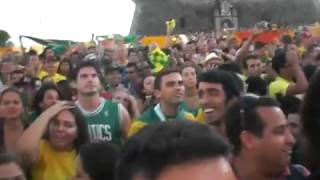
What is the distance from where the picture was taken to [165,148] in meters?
1.63

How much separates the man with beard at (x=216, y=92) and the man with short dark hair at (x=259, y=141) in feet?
4.10

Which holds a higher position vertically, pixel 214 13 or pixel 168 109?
pixel 168 109

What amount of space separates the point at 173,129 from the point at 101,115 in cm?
431

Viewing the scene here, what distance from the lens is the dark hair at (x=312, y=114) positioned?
3.51 meters

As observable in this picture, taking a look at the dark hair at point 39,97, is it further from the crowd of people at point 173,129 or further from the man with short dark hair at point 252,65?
the man with short dark hair at point 252,65

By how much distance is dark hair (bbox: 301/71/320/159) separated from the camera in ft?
11.5

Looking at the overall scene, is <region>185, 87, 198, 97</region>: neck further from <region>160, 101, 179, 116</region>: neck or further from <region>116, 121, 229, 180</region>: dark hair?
<region>116, 121, 229, 180</region>: dark hair

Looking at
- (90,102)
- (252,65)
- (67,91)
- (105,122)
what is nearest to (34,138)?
(105,122)

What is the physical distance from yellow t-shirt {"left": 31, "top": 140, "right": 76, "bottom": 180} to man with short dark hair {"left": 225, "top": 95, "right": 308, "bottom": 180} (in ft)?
5.17

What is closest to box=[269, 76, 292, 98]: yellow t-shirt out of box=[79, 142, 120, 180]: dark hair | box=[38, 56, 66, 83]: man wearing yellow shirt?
box=[79, 142, 120, 180]: dark hair

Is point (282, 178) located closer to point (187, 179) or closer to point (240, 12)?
point (187, 179)

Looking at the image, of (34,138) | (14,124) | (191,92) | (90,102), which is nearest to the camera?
(34,138)

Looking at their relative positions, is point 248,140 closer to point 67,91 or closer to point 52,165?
point 52,165

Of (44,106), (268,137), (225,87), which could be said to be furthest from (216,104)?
(44,106)
